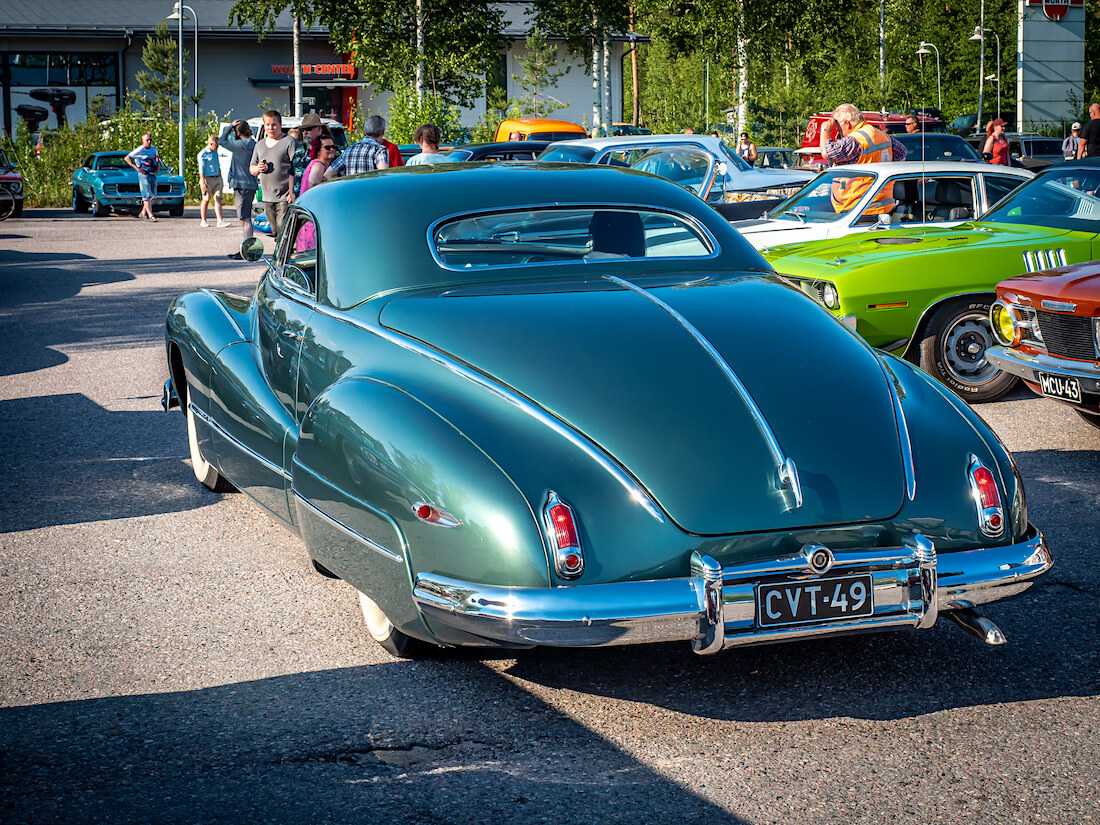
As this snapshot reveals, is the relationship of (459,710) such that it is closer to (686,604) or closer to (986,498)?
(686,604)

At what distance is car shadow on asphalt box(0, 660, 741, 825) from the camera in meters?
3.09

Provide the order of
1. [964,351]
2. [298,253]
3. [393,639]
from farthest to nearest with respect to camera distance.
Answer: [964,351], [298,253], [393,639]

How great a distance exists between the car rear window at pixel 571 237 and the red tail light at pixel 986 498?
58.4 inches

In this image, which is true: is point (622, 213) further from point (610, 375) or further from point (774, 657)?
point (774, 657)

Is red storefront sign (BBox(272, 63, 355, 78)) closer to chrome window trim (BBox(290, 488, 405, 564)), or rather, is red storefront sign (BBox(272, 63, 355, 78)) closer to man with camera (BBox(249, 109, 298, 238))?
man with camera (BBox(249, 109, 298, 238))

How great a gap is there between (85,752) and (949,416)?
108 inches

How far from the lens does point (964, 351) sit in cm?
827

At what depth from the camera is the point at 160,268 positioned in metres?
17.1

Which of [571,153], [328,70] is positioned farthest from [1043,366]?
[328,70]

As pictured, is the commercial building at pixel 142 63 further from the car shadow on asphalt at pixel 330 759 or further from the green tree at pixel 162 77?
the car shadow on asphalt at pixel 330 759

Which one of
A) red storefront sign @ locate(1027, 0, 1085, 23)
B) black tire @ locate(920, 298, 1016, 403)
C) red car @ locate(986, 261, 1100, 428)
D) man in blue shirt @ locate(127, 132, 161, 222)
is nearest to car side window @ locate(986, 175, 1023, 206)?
black tire @ locate(920, 298, 1016, 403)

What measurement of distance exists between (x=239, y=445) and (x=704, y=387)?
7.05 ft

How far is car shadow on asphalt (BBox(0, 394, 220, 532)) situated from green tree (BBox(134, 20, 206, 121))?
40201 millimetres

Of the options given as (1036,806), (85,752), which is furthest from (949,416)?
(85,752)
